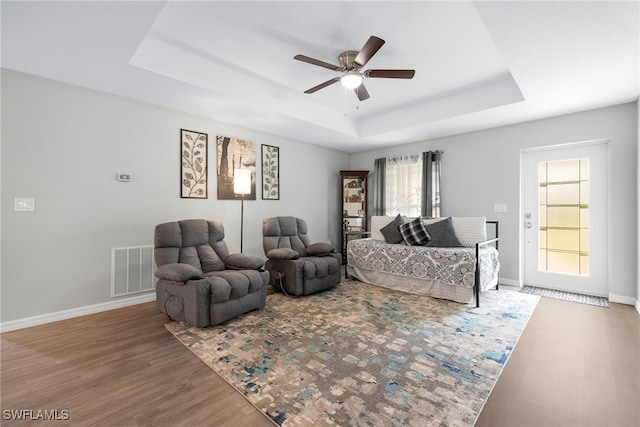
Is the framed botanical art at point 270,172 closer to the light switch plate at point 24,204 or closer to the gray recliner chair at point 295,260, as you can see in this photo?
the gray recliner chair at point 295,260

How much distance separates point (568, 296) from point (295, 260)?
361cm

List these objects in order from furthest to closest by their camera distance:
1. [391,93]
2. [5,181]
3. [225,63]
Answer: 1. [391,93]
2. [225,63]
3. [5,181]

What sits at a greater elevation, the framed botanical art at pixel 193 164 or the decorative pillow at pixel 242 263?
the framed botanical art at pixel 193 164

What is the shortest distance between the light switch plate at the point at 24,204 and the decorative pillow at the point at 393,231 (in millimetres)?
4268

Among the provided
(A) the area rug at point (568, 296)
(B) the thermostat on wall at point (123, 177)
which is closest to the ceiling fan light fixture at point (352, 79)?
(B) the thermostat on wall at point (123, 177)

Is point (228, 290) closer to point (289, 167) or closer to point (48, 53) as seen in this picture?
point (48, 53)

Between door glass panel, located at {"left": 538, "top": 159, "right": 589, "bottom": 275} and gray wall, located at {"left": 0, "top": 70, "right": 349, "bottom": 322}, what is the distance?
15.7ft

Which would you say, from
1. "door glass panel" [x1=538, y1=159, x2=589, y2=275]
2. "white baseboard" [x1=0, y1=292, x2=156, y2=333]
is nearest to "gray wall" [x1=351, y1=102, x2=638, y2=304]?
"door glass panel" [x1=538, y1=159, x2=589, y2=275]

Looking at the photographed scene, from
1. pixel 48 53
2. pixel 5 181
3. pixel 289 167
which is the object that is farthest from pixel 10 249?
pixel 289 167

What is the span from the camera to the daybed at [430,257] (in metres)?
3.35

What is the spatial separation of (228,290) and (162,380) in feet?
2.94

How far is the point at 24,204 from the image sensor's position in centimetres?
268

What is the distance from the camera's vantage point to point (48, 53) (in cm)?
237

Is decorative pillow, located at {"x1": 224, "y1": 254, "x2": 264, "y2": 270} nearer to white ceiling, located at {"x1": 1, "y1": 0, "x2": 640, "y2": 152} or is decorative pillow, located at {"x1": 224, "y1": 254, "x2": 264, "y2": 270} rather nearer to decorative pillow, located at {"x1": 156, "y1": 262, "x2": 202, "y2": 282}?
decorative pillow, located at {"x1": 156, "y1": 262, "x2": 202, "y2": 282}
